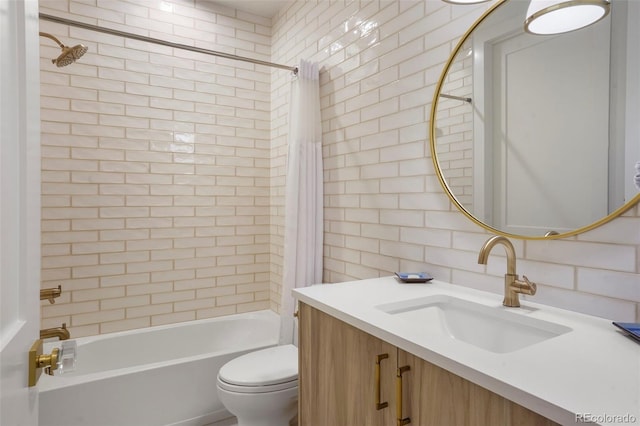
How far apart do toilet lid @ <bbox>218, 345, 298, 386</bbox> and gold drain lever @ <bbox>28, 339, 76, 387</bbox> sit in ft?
3.59

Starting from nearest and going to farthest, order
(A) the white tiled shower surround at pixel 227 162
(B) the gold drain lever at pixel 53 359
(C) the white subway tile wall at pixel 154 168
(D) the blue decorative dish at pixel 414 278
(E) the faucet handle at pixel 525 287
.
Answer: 1. (B) the gold drain lever at pixel 53 359
2. (E) the faucet handle at pixel 525 287
3. (D) the blue decorative dish at pixel 414 278
4. (A) the white tiled shower surround at pixel 227 162
5. (C) the white subway tile wall at pixel 154 168

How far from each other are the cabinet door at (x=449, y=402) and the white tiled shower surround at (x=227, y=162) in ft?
1.94

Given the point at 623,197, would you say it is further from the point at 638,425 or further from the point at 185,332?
the point at 185,332

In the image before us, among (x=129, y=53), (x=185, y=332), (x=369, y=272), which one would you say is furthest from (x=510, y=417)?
(x=129, y=53)

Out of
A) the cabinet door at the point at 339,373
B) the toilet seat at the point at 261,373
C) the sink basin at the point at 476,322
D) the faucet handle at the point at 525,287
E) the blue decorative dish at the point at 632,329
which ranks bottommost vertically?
the toilet seat at the point at 261,373

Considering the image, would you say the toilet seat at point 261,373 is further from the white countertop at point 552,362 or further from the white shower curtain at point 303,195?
the white countertop at point 552,362

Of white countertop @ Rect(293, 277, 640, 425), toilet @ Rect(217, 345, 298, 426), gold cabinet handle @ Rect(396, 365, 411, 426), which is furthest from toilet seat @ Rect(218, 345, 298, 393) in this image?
gold cabinet handle @ Rect(396, 365, 411, 426)

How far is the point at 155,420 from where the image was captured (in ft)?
6.82

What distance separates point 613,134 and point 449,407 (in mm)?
895

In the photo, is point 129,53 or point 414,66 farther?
point 129,53

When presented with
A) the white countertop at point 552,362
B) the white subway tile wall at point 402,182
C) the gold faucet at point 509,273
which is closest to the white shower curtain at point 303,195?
the white subway tile wall at point 402,182

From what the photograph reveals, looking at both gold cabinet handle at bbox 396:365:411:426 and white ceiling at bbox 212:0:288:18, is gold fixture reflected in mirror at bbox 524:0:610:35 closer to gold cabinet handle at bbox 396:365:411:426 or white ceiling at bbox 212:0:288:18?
gold cabinet handle at bbox 396:365:411:426

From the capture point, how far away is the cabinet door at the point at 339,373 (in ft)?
3.53

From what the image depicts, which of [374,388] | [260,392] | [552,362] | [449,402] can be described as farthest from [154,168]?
[552,362]
